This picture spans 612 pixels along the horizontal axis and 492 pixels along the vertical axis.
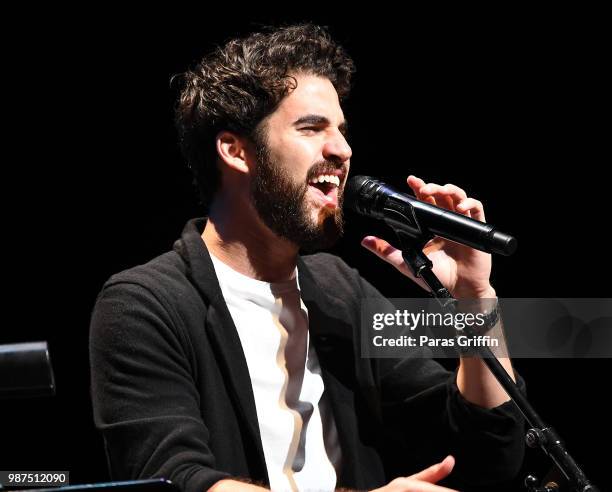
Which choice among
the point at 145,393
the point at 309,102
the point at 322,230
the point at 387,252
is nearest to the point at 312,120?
the point at 309,102

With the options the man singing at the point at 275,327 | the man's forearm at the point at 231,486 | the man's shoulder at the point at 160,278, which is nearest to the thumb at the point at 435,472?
the man's forearm at the point at 231,486

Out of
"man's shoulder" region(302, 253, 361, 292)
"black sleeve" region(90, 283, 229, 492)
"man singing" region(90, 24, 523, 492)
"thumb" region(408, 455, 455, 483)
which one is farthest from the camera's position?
"man's shoulder" region(302, 253, 361, 292)

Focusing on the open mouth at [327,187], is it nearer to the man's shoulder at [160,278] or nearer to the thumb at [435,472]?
the man's shoulder at [160,278]

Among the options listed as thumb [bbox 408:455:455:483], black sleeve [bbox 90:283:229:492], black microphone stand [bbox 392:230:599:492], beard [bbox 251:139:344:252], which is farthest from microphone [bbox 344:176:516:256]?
black sleeve [bbox 90:283:229:492]

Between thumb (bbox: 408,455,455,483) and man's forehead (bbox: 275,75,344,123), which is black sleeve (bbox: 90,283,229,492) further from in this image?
man's forehead (bbox: 275,75,344,123)

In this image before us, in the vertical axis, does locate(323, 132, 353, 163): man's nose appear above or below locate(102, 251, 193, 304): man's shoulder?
above

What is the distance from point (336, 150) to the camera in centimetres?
229

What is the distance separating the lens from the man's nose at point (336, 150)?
229cm

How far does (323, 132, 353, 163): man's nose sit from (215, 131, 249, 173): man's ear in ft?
0.85

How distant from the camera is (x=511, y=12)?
3.22 m

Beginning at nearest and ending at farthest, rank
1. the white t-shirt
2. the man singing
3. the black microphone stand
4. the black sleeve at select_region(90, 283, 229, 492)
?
the black microphone stand → the black sleeve at select_region(90, 283, 229, 492) → the man singing → the white t-shirt

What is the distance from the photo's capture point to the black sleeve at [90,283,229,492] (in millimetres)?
1859

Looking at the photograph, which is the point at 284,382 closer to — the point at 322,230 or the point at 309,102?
the point at 322,230

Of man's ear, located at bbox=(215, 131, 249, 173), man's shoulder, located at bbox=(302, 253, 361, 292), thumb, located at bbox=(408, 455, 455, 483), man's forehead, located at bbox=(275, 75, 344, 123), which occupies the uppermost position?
man's forehead, located at bbox=(275, 75, 344, 123)
